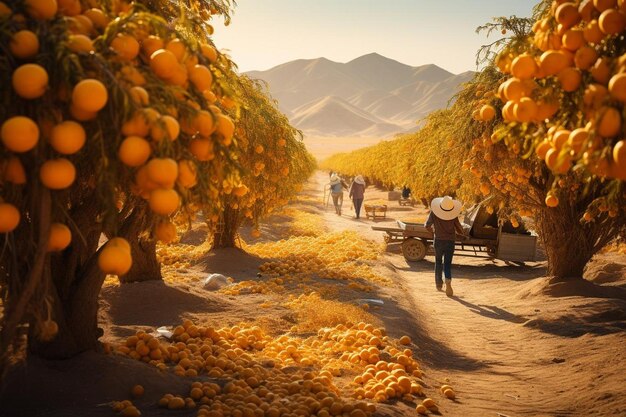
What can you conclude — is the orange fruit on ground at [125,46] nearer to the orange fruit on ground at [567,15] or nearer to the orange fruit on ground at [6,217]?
the orange fruit on ground at [6,217]

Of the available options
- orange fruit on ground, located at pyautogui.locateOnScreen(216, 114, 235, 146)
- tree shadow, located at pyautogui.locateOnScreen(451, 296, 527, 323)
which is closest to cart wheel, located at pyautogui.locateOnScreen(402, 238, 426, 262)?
tree shadow, located at pyautogui.locateOnScreen(451, 296, 527, 323)

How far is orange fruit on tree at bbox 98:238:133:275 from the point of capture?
250 centimetres

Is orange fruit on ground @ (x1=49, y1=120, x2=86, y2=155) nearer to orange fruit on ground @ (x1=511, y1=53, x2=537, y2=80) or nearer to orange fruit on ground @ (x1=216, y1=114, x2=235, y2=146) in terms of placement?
orange fruit on ground @ (x1=216, y1=114, x2=235, y2=146)

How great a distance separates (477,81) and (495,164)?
1.84 m

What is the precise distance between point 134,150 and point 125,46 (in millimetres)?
623

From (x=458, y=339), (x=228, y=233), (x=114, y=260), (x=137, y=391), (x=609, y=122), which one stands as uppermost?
(x=609, y=122)

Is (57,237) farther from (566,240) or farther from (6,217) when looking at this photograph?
(566,240)

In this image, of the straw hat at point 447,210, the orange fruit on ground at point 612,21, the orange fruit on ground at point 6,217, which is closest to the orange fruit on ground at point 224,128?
the orange fruit on ground at point 6,217

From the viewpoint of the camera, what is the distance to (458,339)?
308 inches

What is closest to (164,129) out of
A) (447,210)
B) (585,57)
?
(585,57)

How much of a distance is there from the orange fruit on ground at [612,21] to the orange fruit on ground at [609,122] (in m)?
0.48

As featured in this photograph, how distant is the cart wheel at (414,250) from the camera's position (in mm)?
14508

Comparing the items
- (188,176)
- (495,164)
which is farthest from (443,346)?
(188,176)

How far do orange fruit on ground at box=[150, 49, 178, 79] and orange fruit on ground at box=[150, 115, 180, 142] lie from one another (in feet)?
1.34
